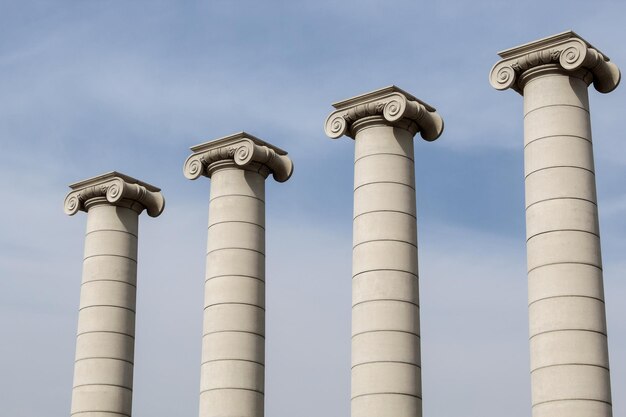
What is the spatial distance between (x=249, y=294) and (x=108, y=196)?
11387mm

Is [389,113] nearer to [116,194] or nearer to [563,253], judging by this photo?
[563,253]

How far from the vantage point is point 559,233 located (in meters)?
55.9

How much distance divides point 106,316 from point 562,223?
2846 cm

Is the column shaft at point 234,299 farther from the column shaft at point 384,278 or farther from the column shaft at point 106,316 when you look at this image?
the column shaft at point 384,278

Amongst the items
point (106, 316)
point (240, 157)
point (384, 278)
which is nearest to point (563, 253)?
point (384, 278)

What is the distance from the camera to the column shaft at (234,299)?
67375mm

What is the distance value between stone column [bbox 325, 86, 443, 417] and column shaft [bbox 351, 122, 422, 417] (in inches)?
1.8

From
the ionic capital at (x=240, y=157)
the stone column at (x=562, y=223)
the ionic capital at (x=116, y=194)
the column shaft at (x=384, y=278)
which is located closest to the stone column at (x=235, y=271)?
the ionic capital at (x=240, y=157)

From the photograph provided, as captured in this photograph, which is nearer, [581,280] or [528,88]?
[581,280]

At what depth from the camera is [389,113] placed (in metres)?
63.5

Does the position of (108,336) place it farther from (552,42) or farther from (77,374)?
(552,42)

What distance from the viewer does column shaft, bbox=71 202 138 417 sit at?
237 feet

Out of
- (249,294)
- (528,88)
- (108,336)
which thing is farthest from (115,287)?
(528,88)

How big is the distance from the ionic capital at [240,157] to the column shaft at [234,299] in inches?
19.8
